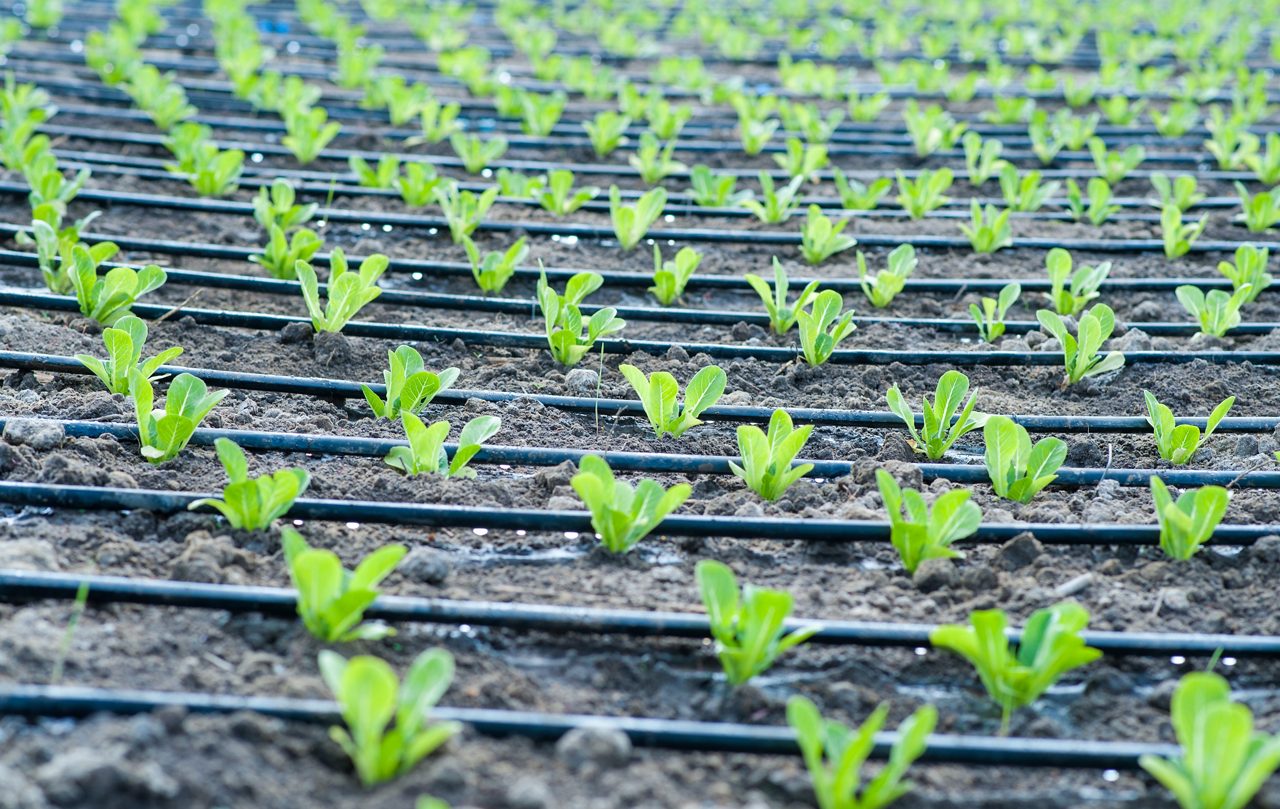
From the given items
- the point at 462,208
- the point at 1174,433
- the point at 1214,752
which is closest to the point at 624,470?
the point at 1174,433

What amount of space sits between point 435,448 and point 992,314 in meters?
1.71

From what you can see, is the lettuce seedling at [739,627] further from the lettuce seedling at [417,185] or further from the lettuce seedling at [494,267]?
the lettuce seedling at [417,185]

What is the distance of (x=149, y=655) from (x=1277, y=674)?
172cm

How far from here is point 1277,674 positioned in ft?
6.60

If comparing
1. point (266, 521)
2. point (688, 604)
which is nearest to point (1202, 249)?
point (688, 604)

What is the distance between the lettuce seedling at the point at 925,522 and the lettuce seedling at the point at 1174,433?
2.26 feet

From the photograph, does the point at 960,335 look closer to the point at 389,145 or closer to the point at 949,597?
the point at 949,597

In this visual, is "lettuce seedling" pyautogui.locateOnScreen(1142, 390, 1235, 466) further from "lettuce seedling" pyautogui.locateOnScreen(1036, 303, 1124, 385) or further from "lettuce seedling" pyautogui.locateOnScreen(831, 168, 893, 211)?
"lettuce seedling" pyautogui.locateOnScreen(831, 168, 893, 211)

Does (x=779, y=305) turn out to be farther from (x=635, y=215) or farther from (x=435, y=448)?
(x=435, y=448)

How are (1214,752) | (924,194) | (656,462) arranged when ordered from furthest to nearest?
(924,194) → (656,462) → (1214,752)

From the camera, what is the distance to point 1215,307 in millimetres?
3316

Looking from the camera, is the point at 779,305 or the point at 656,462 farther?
the point at 779,305

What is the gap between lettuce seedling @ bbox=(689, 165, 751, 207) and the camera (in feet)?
14.3

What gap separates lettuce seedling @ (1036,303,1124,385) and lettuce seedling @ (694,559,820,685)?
1407mm
